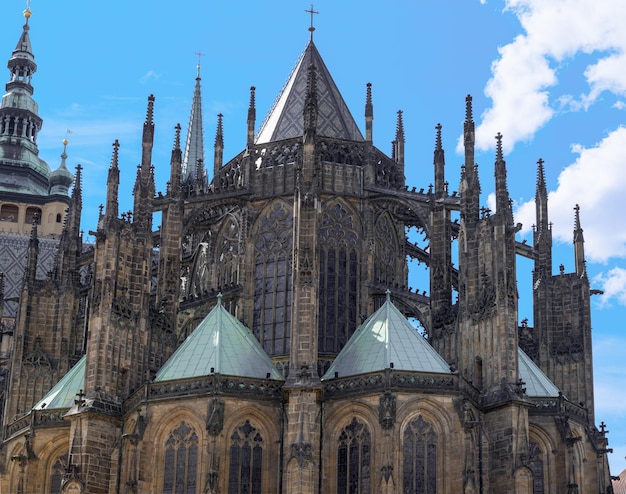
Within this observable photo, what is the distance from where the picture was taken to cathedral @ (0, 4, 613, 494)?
45312 mm

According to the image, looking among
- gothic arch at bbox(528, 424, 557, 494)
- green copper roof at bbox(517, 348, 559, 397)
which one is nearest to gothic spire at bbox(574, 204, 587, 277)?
green copper roof at bbox(517, 348, 559, 397)

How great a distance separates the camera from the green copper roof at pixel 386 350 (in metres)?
46.9

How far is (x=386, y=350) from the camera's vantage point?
155ft

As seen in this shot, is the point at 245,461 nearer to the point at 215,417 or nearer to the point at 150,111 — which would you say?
the point at 215,417

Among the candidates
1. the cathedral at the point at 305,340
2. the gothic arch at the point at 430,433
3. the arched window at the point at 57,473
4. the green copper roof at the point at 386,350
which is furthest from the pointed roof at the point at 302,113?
the arched window at the point at 57,473

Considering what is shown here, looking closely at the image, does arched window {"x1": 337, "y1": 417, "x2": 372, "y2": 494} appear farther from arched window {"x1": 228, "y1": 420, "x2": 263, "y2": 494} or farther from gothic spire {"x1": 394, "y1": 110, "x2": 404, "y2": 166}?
gothic spire {"x1": 394, "y1": 110, "x2": 404, "y2": 166}

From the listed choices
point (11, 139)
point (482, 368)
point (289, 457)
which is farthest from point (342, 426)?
point (11, 139)

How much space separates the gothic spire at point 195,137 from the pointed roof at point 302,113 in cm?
3147

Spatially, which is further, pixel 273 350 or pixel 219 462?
pixel 273 350

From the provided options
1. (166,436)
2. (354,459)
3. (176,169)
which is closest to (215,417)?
(166,436)

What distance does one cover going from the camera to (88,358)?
156 ft

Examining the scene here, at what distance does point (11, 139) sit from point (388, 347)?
60.8 m

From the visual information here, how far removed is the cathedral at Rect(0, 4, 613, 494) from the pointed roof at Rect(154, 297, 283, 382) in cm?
12

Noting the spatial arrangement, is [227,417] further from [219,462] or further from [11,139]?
[11,139]
